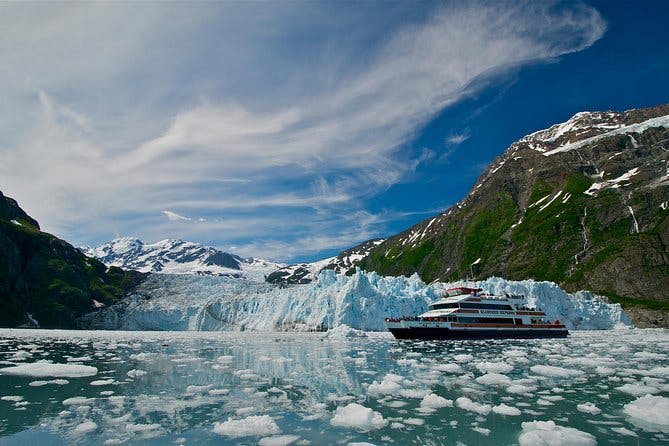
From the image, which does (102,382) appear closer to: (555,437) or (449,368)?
(449,368)

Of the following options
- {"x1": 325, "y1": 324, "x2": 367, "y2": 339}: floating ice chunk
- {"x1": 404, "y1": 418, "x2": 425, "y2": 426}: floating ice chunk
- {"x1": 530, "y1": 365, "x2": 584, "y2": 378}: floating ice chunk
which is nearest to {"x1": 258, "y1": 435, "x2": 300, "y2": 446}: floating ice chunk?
{"x1": 404, "y1": 418, "x2": 425, "y2": 426}: floating ice chunk

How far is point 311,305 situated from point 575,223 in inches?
3559

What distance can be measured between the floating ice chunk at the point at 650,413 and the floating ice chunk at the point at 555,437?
2070mm

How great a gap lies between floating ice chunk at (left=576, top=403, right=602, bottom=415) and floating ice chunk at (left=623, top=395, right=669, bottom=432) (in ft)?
2.23

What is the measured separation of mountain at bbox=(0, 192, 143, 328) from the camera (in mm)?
88250

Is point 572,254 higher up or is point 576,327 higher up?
point 572,254

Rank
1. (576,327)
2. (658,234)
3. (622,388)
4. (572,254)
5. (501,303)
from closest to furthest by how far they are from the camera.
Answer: (622,388)
(501,303)
(576,327)
(658,234)
(572,254)

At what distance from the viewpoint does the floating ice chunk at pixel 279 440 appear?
927cm

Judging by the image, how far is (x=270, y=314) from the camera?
77188 millimetres

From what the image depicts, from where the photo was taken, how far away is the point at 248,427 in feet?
33.7

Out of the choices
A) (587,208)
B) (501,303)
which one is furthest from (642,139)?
(501,303)

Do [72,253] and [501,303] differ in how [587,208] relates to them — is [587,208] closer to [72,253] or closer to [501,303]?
[501,303]

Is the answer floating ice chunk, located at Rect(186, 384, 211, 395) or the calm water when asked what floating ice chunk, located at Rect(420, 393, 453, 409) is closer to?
the calm water

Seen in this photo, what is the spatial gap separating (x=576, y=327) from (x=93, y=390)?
7383cm
